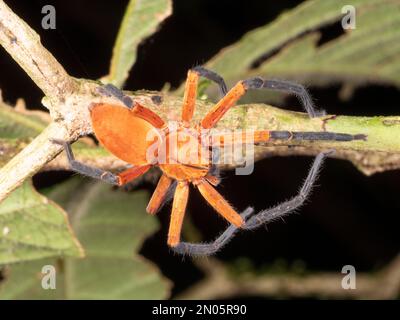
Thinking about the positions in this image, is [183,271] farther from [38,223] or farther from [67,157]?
[67,157]

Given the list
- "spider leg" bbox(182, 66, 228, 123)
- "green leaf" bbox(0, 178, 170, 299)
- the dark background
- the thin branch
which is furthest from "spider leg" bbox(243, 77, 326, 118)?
the dark background

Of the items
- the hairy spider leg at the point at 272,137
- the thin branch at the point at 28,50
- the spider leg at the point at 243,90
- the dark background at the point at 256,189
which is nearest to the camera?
the thin branch at the point at 28,50

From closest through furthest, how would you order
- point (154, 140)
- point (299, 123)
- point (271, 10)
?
point (299, 123), point (154, 140), point (271, 10)

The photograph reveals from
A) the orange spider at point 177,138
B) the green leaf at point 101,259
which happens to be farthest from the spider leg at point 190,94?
the green leaf at point 101,259

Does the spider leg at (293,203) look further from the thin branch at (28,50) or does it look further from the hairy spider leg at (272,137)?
the thin branch at (28,50)

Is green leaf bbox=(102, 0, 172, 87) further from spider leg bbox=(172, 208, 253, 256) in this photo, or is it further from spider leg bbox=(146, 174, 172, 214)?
spider leg bbox=(172, 208, 253, 256)

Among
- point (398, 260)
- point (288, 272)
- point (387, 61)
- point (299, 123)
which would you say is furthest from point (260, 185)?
point (299, 123)

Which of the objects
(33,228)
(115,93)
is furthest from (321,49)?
(33,228)
